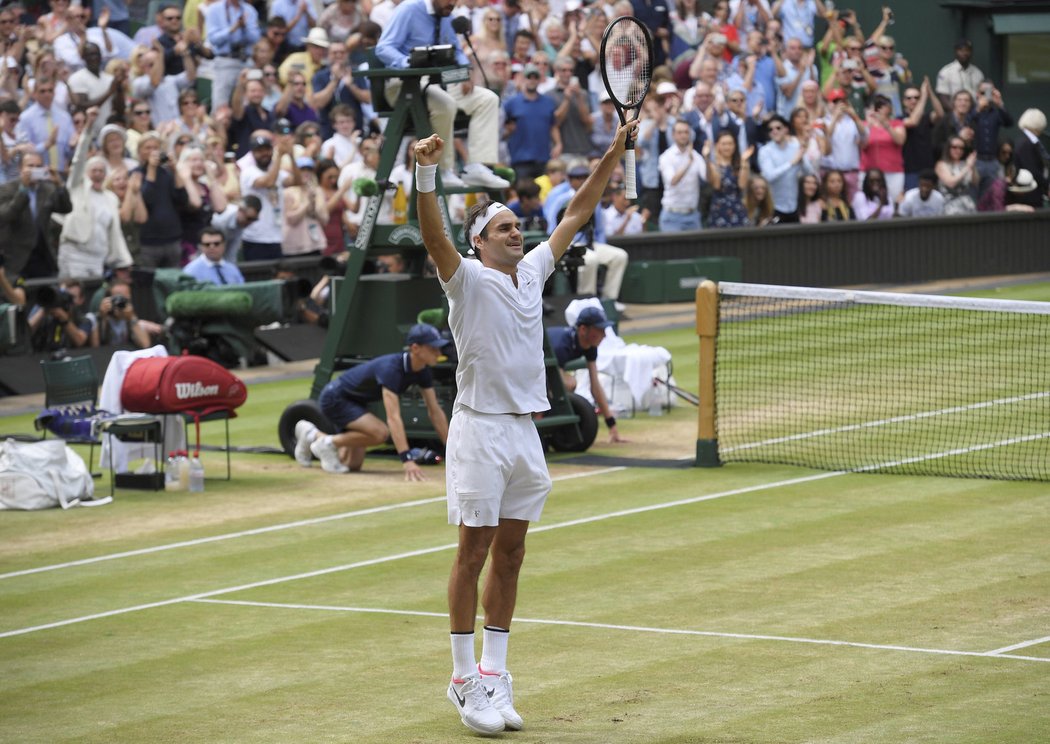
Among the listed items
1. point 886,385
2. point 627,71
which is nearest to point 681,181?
point 886,385

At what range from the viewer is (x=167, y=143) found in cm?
2405

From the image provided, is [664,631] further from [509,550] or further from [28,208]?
[28,208]

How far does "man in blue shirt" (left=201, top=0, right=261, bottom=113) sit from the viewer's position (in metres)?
26.1

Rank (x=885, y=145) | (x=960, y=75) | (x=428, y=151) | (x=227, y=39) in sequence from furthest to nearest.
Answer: (x=960, y=75) → (x=885, y=145) → (x=227, y=39) → (x=428, y=151)

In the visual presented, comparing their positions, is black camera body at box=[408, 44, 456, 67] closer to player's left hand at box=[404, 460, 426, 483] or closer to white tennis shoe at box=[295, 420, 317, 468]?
white tennis shoe at box=[295, 420, 317, 468]

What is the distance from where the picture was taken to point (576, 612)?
423 inches

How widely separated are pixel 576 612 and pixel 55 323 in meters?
11.7

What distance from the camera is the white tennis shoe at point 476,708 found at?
26.6 feet

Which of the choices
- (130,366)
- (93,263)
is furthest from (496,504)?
(93,263)

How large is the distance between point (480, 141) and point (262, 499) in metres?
4.93

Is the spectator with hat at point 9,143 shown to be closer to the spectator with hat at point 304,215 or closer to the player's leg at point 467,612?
the spectator with hat at point 304,215

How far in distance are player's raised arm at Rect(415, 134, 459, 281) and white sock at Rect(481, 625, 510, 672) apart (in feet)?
5.23

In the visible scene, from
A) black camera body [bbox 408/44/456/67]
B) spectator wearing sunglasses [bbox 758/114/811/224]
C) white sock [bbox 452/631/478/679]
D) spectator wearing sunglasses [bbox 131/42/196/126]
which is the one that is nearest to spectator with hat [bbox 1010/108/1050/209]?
spectator wearing sunglasses [bbox 758/114/811/224]

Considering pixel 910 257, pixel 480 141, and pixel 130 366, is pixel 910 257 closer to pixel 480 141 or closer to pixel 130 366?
pixel 480 141
